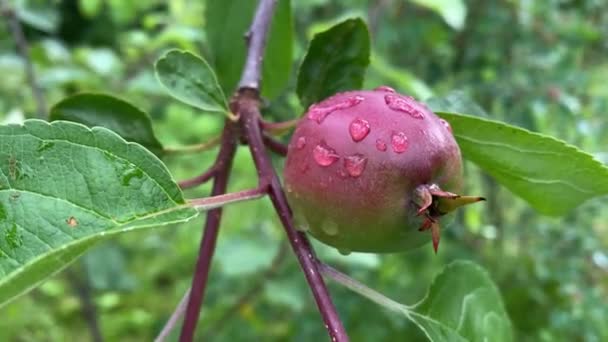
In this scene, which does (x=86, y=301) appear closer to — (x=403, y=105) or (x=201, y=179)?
(x=201, y=179)

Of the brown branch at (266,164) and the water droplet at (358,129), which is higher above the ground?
the water droplet at (358,129)

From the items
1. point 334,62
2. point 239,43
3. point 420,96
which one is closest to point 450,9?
point 420,96

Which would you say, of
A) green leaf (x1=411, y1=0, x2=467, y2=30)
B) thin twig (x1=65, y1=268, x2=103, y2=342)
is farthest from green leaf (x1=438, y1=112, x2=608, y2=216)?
thin twig (x1=65, y1=268, x2=103, y2=342)

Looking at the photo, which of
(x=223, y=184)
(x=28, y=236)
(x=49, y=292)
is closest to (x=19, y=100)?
(x=49, y=292)

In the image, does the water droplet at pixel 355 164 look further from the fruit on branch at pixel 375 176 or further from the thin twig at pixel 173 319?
the thin twig at pixel 173 319

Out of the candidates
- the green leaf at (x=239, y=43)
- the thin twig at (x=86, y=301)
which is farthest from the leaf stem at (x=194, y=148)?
the thin twig at (x=86, y=301)

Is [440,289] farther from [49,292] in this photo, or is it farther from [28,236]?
[49,292]
